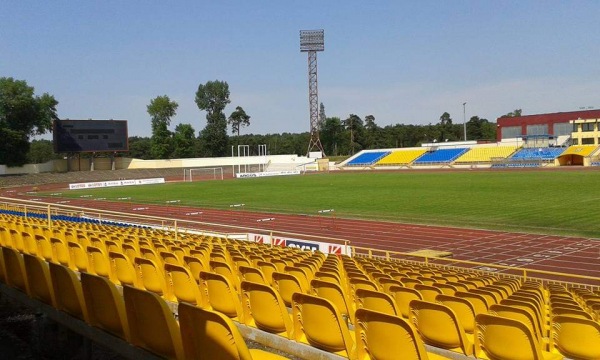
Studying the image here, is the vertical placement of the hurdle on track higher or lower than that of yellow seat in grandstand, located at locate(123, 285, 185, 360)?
lower

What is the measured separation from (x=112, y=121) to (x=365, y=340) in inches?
2996

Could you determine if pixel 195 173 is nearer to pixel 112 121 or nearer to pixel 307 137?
pixel 112 121

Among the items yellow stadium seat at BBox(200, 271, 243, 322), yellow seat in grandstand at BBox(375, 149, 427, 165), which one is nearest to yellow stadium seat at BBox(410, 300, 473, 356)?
yellow stadium seat at BBox(200, 271, 243, 322)

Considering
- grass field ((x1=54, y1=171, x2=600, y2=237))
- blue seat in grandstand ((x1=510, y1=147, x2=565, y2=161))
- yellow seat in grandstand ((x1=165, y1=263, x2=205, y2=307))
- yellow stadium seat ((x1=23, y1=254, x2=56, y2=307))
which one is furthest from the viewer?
blue seat in grandstand ((x1=510, y1=147, x2=565, y2=161))

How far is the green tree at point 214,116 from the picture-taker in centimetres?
11819

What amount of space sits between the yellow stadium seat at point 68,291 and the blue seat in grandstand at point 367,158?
8708cm

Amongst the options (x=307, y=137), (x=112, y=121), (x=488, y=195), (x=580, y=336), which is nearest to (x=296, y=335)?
(x=580, y=336)

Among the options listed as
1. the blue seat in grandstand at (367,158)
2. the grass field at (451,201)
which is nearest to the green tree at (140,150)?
the blue seat in grandstand at (367,158)

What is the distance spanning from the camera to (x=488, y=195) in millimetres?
37156

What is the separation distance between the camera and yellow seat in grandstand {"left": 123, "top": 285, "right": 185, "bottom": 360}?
3.06 meters

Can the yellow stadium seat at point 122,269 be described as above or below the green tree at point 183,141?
below

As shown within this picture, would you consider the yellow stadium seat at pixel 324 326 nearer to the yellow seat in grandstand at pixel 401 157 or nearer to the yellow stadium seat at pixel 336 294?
the yellow stadium seat at pixel 336 294

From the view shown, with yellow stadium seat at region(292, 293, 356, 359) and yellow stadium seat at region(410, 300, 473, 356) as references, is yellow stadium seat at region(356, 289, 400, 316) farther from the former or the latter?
yellow stadium seat at region(292, 293, 356, 359)

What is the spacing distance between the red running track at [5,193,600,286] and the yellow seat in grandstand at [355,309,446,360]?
11.3 meters
